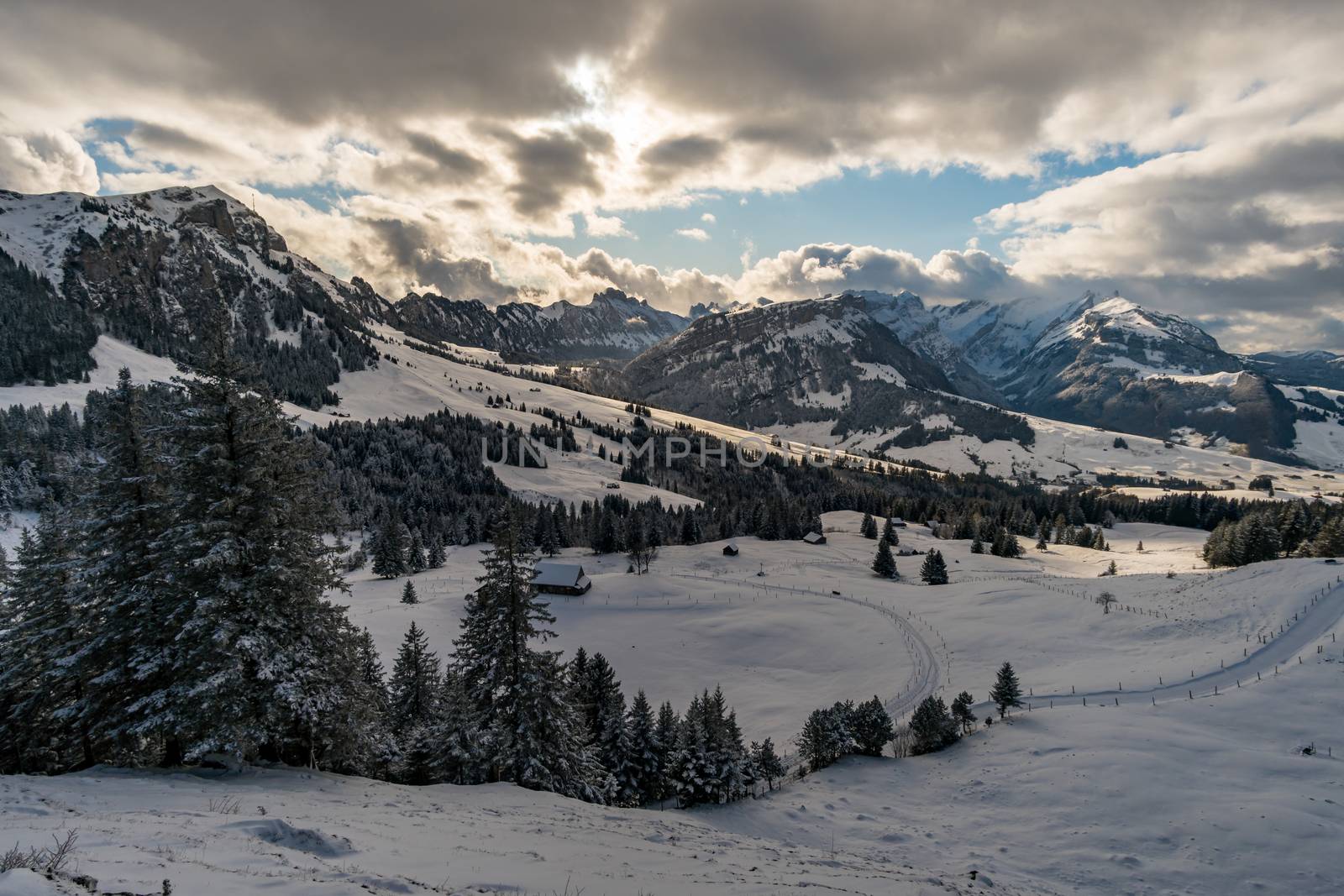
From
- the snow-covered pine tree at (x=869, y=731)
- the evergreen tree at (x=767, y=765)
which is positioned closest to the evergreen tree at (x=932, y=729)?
the snow-covered pine tree at (x=869, y=731)

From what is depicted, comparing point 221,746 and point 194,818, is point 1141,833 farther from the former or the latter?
point 221,746

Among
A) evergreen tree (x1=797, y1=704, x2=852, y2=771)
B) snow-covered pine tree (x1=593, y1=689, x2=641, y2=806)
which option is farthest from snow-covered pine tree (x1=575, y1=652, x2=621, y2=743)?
evergreen tree (x1=797, y1=704, x2=852, y2=771)

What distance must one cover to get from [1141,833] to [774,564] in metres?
74.4

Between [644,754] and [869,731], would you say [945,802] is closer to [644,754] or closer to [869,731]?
[869,731]

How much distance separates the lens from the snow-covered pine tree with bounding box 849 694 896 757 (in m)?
35.1

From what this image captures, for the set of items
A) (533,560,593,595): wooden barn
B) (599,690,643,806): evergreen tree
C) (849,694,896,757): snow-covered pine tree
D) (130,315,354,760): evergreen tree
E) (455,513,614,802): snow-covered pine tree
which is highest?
(130,315,354,760): evergreen tree

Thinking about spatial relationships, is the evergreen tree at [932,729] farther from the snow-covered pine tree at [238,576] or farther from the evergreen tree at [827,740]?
the snow-covered pine tree at [238,576]

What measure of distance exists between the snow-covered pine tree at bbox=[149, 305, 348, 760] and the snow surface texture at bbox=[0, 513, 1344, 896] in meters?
1.88

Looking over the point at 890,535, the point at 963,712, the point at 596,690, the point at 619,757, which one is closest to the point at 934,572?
the point at 890,535

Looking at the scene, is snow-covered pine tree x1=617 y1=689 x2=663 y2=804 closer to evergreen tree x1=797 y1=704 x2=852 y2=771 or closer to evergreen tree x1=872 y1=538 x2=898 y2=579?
evergreen tree x1=797 y1=704 x2=852 y2=771

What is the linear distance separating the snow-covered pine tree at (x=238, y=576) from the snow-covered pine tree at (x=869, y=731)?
1163 inches

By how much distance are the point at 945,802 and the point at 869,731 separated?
23.2 ft

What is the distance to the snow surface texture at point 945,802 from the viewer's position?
11.8 meters

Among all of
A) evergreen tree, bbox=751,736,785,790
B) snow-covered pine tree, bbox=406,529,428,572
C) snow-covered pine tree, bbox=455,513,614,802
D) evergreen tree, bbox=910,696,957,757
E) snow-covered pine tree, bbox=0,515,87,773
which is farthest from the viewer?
snow-covered pine tree, bbox=406,529,428,572
